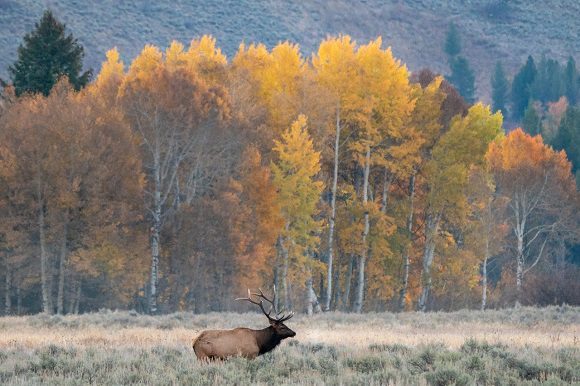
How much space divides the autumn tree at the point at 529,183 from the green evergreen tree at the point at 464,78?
82.5 meters

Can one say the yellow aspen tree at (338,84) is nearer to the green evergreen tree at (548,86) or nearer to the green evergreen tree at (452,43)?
the green evergreen tree at (548,86)

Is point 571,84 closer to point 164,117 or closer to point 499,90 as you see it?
point 499,90

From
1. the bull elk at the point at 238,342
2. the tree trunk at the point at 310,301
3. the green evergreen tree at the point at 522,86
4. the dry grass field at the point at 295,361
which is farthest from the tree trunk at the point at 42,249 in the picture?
the green evergreen tree at the point at 522,86

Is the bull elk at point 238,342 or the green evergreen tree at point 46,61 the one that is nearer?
the bull elk at point 238,342

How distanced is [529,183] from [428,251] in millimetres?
5875

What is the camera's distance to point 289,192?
34.8 meters

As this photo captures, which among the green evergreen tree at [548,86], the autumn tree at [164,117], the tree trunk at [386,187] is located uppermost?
the green evergreen tree at [548,86]

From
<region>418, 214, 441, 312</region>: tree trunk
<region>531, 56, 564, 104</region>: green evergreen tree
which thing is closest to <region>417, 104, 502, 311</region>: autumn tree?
<region>418, 214, 441, 312</region>: tree trunk

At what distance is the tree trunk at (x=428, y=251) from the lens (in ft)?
134

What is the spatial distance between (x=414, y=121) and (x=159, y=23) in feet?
287

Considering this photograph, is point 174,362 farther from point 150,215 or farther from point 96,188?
point 150,215

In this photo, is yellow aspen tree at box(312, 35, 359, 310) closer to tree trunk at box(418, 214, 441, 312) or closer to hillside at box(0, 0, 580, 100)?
tree trunk at box(418, 214, 441, 312)

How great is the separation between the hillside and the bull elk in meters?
91.7

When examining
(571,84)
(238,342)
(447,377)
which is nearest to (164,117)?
(238,342)
